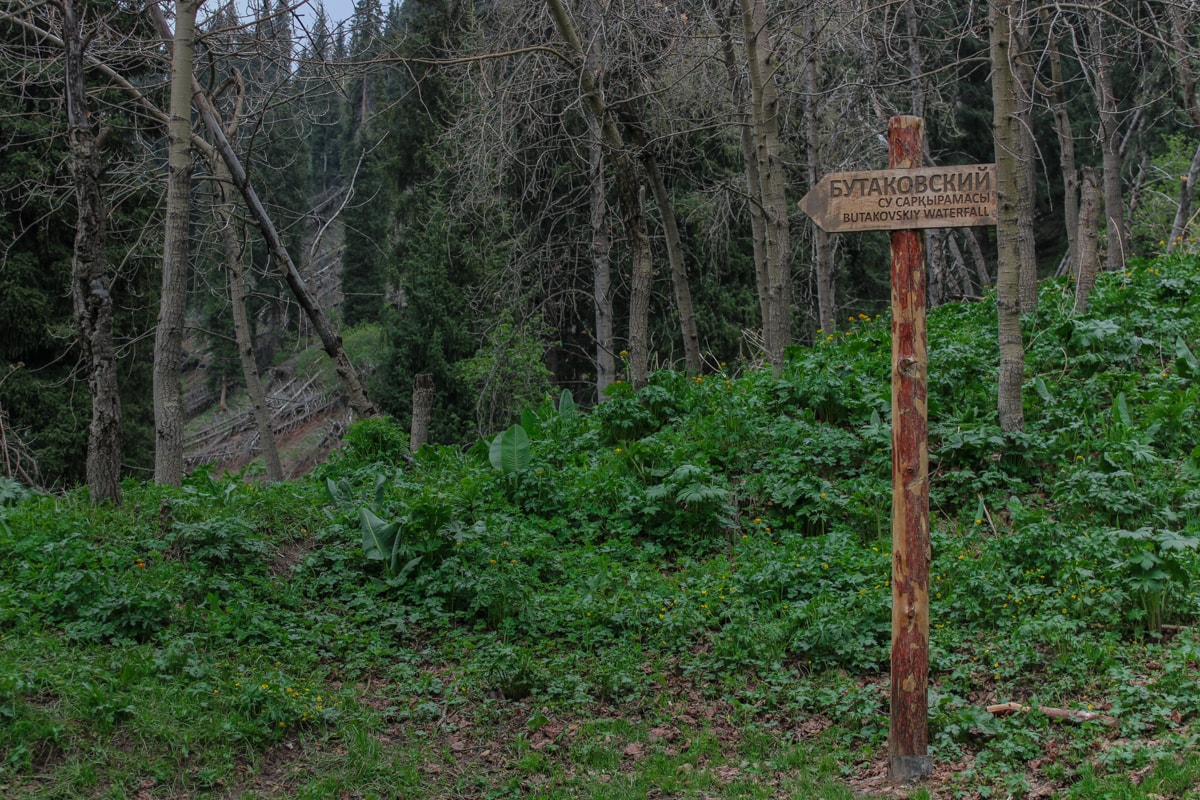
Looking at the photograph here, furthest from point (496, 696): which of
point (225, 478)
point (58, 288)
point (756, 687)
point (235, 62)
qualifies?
point (58, 288)

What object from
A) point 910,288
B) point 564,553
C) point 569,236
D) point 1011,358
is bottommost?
point 564,553

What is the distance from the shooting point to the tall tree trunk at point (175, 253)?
759 cm

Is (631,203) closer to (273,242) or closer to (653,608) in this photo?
(273,242)

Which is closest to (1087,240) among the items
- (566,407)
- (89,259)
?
(566,407)

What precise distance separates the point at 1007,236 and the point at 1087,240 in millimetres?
3576

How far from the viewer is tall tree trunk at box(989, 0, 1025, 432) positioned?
7.79m

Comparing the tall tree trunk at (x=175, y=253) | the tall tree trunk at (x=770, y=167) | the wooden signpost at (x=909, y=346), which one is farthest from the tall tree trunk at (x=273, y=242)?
the wooden signpost at (x=909, y=346)

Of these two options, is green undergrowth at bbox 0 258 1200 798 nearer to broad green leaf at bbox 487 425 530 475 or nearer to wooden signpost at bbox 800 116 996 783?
broad green leaf at bbox 487 425 530 475

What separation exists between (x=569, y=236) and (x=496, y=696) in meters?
12.0

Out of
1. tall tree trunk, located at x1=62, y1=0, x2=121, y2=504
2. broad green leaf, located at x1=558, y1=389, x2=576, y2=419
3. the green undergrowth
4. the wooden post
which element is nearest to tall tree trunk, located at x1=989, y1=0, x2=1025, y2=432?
the green undergrowth

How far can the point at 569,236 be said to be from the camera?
669 inches

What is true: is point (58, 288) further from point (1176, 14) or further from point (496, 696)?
point (1176, 14)

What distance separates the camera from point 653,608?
6641 millimetres

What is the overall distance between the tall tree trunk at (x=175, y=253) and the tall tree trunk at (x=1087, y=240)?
864 cm
